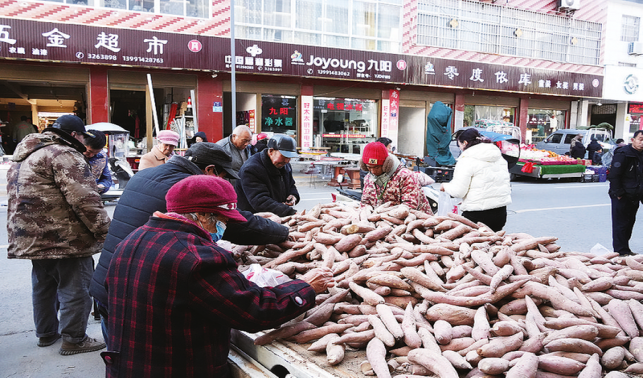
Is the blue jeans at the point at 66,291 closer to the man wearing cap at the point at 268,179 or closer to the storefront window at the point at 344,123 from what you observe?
the man wearing cap at the point at 268,179

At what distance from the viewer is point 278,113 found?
1806cm

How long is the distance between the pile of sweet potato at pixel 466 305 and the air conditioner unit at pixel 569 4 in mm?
23058

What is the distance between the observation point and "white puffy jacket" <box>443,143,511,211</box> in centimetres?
475

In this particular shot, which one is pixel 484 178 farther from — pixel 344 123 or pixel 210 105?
pixel 344 123

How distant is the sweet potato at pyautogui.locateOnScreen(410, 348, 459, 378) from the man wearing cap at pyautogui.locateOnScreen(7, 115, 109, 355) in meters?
2.70

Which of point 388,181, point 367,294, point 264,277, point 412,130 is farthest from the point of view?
point 412,130

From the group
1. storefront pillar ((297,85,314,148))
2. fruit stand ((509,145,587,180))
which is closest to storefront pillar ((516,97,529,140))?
fruit stand ((509,145,587,180))

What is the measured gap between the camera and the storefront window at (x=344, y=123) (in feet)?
62.1

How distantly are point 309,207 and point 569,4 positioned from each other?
19.1 metres

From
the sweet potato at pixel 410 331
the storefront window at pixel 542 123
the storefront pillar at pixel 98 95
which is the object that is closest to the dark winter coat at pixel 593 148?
the storefront window at pixel 542 123

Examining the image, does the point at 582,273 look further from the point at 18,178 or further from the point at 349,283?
the point at 18,178

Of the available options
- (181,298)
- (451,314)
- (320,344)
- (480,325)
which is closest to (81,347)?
(181,298)

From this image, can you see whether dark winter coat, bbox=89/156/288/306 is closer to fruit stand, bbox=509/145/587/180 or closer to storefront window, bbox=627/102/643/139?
fruit stand, bbox=509/145/587/180

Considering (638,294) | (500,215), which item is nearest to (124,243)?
(638,294)
